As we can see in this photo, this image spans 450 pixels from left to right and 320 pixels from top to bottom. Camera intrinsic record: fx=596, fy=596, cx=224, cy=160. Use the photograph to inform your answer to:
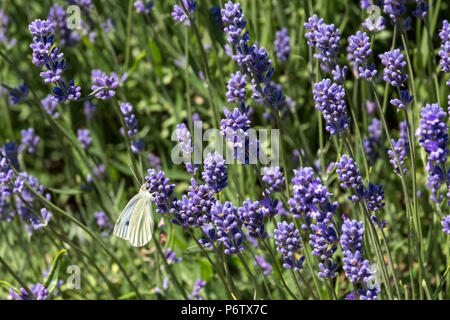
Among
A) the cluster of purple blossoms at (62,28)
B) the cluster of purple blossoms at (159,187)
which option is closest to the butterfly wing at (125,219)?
the cluster of purple blossoms at (159,187)

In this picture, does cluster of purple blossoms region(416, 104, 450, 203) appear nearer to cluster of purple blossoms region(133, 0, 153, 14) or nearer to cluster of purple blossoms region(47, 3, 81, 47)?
cluster of purple blossoms region(133, 0, 153, 14)

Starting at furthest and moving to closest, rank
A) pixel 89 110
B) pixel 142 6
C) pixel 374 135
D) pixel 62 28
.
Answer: pixel 89 110, pixel 62 28, pixel 142 6, pixel 374 135

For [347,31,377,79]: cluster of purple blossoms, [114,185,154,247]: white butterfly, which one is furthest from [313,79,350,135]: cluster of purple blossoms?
[114,185,154,247]: white butterfly

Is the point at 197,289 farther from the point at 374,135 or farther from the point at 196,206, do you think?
the point at 374,135

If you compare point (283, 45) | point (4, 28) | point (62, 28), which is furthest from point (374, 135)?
point (4, 28)

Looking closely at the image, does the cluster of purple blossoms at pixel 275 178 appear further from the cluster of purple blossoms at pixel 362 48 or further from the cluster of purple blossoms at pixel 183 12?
the cluster of purple blossoms at pixel 183 12

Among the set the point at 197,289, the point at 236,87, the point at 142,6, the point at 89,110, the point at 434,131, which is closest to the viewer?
the point at 434,131
